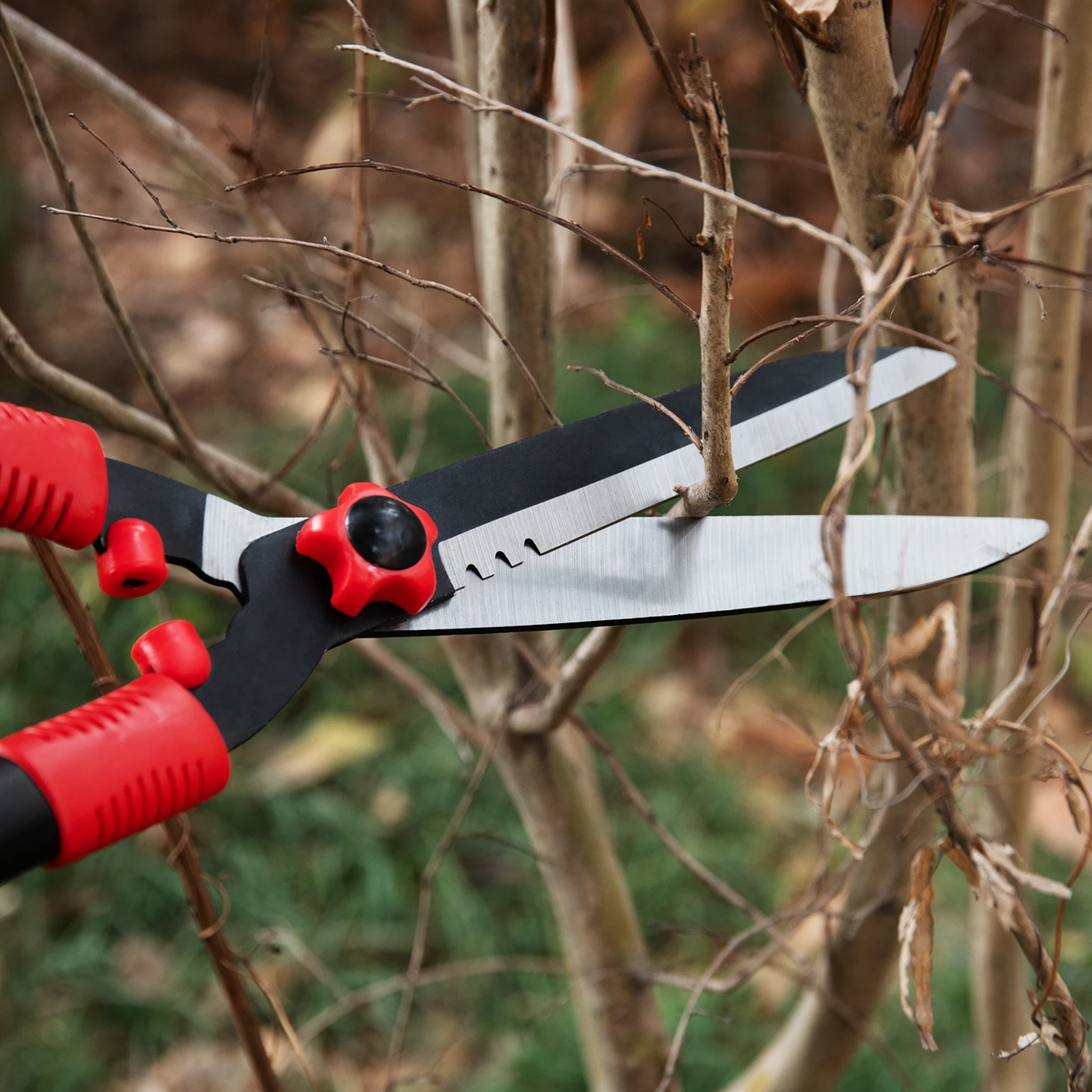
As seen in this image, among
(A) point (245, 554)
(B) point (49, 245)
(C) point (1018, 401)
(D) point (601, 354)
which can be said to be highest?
(B) point (49, 245)

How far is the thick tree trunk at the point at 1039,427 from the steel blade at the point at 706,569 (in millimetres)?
216

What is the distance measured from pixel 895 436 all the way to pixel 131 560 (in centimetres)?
48

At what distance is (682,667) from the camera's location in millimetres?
1846

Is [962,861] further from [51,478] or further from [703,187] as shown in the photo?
[51,478]

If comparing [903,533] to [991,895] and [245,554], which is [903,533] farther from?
[245,554]

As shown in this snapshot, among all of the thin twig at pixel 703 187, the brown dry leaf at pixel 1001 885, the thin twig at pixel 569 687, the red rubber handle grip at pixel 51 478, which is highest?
the thin twig at pixel 703 187

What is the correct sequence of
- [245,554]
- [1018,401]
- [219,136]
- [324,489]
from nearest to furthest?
[245,554] < [1018,401] < [324,489] < [219,136]

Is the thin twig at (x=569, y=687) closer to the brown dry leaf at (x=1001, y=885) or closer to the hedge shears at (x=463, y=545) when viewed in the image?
the hedge shears at (x=463, y=545)

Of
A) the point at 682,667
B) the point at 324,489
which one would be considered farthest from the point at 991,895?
the point at 324,489

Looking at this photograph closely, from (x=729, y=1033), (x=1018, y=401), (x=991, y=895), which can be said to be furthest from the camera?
(x=729, y=1033)

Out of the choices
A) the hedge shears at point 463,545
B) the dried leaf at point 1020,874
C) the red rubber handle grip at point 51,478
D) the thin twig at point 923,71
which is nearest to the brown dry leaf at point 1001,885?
the dried leaf at point 1020,874

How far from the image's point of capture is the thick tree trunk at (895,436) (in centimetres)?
51

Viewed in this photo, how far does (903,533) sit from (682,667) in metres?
1.28

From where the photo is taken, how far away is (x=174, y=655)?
0.51m
